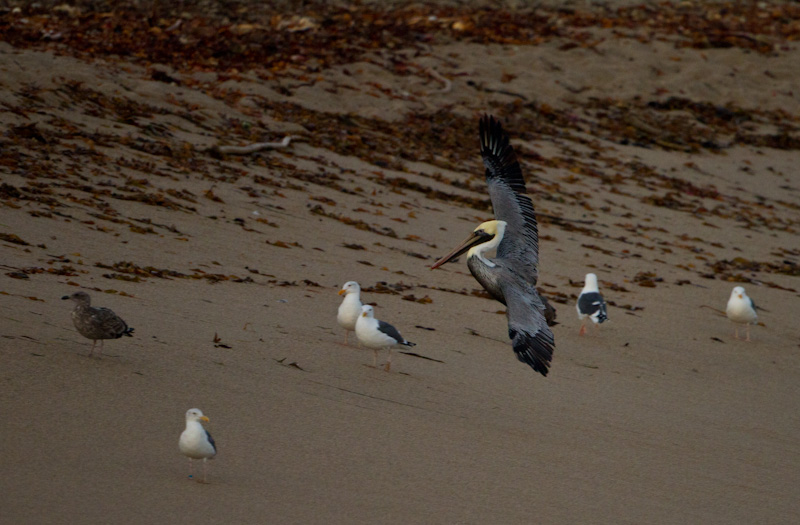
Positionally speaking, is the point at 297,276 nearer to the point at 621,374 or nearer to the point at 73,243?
the point at 73,243

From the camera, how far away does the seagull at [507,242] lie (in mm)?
6918

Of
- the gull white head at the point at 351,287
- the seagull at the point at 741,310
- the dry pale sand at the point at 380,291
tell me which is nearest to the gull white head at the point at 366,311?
the dry pale sand at the point at 380,291

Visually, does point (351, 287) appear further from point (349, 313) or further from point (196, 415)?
point (196, 415)

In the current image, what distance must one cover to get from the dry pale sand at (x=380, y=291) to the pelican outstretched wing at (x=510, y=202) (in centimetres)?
83

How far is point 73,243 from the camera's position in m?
7.92

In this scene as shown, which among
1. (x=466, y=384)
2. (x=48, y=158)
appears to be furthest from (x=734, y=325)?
(x=48, y=158)

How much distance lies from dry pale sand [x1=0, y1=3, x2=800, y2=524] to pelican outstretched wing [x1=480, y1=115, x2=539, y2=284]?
0.83 metres

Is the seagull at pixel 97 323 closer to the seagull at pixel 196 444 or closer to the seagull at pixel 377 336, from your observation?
the seagull at pixel 196 444

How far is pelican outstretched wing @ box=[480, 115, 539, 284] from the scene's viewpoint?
24.8 ft

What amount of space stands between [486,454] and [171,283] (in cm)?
344

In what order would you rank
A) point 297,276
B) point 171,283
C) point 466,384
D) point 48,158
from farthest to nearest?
1. point 48,158
2. point 297,276
3. point 171,283
4. point 466,384

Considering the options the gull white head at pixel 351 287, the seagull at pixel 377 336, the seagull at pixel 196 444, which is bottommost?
the seagull at pixel 196 444

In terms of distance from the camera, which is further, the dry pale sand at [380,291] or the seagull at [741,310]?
the seagull at [741,310]

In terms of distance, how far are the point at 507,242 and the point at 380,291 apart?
167 centimetres
